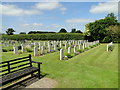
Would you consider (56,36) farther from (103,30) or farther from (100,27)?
(103,30)

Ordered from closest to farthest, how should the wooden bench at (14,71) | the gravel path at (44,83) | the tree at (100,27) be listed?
the wooden bench at (14,71), the gravel path at (44,83), the tree at (100,27)

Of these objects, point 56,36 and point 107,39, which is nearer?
point 107,39

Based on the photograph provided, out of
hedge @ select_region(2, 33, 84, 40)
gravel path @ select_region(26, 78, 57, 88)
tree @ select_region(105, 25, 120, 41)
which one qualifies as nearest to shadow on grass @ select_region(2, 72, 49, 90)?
gravel path @ select_region(26, 78, 57, 88)

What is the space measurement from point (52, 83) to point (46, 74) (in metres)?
1.21

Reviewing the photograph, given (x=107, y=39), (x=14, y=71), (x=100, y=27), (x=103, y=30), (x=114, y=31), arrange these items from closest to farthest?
(x=14, y=71), (x=114, y=31), (x=107, y=39), (x=103, y=30), (x=100, y=27)

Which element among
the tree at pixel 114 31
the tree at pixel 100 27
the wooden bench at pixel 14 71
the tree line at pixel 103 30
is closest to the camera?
the wooden bench at pixel 14 71

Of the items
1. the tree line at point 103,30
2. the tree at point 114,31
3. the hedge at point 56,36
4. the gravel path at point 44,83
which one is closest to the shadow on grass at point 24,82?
the gravel path at point 44,83

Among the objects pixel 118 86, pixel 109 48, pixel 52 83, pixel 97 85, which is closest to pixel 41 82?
pixel 52 83

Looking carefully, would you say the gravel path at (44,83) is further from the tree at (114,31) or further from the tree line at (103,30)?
the tree line at (103,30)

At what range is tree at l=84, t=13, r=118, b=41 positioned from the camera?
31.2 m

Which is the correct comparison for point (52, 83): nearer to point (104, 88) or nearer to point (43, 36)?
point (104, 88)

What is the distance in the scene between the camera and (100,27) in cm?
3198


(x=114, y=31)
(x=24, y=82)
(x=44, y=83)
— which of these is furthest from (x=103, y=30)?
(x=24, y=82)

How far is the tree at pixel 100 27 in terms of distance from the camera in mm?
31216
